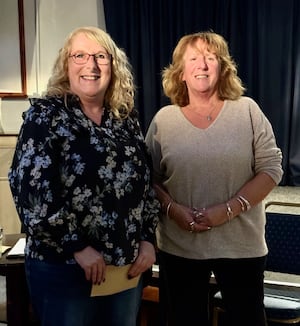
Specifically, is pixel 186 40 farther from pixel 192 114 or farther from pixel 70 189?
pixel 70 189

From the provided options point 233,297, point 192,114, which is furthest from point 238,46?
point 233,297

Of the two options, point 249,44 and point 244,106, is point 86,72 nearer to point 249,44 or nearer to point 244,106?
point 244,106

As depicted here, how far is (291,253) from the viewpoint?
2268 mm

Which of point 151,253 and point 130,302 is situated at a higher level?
point 151,253

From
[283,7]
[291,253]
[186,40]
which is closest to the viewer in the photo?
[186,40]

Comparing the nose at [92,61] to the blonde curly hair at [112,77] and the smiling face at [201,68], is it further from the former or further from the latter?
the smiling face at [201,68]

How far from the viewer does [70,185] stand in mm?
1247

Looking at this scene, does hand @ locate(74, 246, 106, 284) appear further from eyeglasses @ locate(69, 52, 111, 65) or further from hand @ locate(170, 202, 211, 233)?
eyeglasses @ locate(69, 52, 111, 65)

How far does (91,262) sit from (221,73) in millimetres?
783

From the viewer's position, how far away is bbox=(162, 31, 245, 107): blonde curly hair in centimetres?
164

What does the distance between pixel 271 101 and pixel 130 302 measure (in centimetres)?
244

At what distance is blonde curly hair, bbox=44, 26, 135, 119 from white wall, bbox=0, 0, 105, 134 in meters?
2.54

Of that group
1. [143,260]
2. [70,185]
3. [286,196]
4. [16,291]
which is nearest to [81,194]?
Answer: [70,185]

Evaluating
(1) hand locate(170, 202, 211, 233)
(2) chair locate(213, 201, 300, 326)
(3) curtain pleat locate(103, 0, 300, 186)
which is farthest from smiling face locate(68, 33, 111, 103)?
(3) curtain pleat locate(103, 0, 300, 186)
